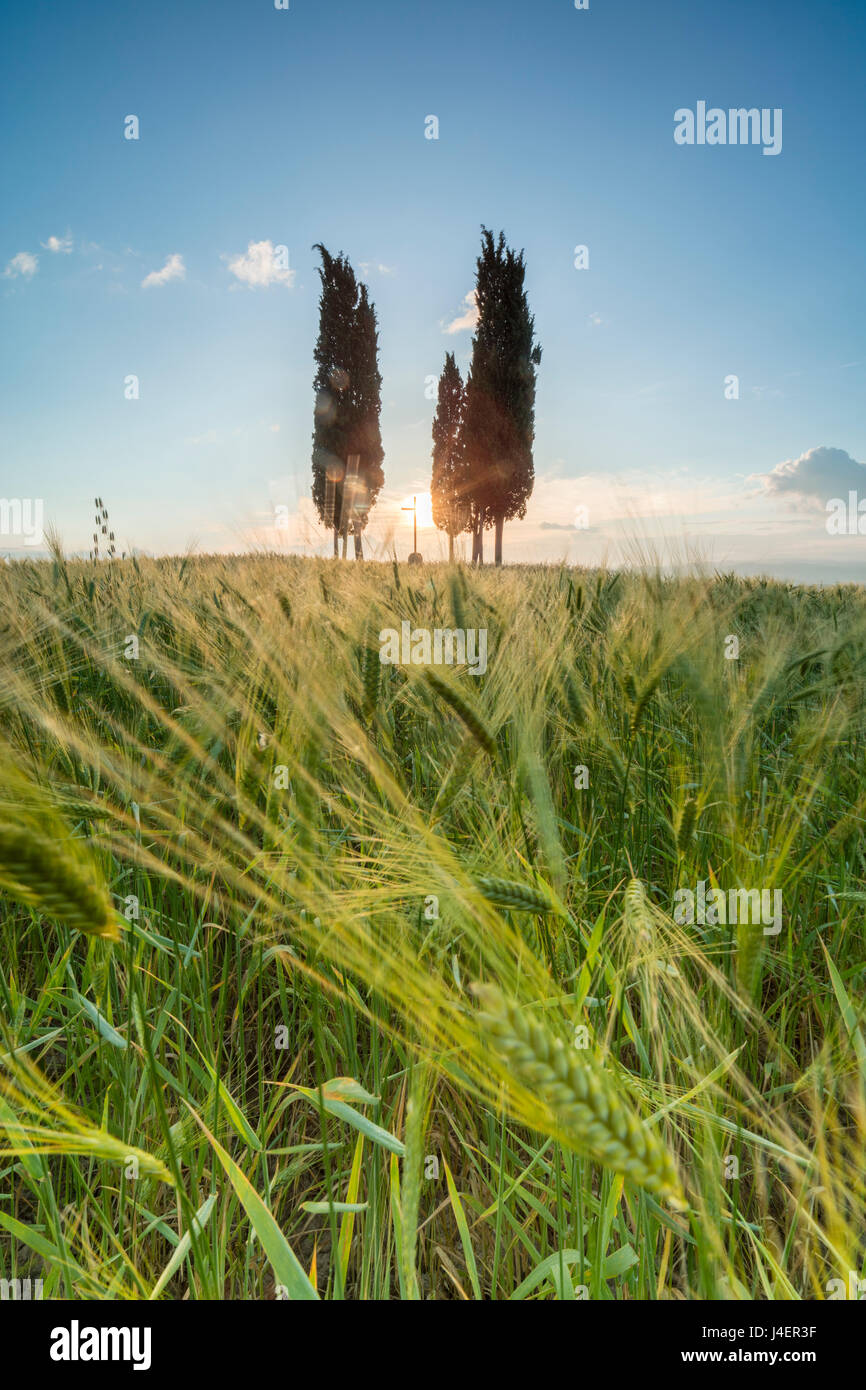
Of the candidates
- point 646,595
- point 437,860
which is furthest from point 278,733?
point 646,595

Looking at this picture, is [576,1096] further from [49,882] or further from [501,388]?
[501,388]

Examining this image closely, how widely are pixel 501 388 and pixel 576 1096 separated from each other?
26.6 meters

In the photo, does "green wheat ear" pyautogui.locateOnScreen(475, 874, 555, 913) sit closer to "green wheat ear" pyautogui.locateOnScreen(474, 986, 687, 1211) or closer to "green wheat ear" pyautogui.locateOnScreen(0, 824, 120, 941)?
"green wheat ear" pyautogui.locateOnScreen(474, 986, 687, 1211)

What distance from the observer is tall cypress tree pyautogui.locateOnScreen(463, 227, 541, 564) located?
945 inches

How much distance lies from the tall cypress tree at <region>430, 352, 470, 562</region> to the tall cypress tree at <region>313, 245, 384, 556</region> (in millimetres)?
3308

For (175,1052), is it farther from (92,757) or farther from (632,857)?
(632,857)

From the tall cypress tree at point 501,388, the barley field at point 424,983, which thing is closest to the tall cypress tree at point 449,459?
the tall cypress tree at point 501,388

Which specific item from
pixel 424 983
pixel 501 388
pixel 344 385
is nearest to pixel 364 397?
pixel 344 385

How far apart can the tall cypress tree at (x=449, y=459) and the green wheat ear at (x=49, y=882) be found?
24.2m

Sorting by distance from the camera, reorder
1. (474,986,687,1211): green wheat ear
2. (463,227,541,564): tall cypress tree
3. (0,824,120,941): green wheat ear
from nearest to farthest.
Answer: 1. (474,986,687,1211): green wheat ear
2. (0,824,120,941): green wheat ear
3. (463,227,541,564): tall cypress tree

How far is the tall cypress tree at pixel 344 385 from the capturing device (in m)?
24.8

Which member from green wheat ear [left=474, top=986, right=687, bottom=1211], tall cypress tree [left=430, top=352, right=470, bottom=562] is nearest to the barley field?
green wheat ear [left=474, top=986, right=687, bottom=1211]

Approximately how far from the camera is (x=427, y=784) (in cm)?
155

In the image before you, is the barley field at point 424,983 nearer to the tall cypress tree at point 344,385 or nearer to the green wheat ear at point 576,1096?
the green wheat ear at point 576,1096
